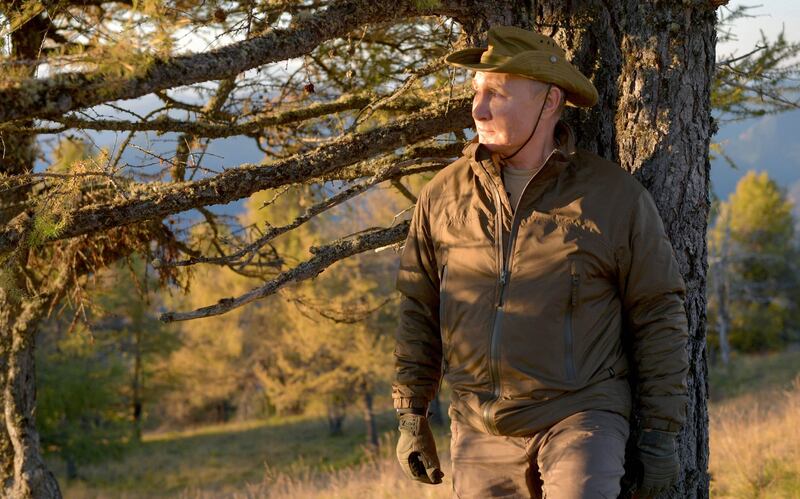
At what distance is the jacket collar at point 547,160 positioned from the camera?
2.65 meters

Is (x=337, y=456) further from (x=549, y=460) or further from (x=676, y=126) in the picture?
(x=549, y=460)

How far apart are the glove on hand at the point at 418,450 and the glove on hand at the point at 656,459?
0.77m

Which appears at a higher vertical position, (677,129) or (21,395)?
(677,129)

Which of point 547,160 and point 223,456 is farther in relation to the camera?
point 223,456

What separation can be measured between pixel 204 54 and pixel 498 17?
1.59 metres

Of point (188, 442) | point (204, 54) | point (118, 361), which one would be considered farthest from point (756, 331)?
point (204, 54)

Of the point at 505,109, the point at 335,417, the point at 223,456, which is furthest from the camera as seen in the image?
the point at 335,417

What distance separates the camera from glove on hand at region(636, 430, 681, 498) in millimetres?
2537

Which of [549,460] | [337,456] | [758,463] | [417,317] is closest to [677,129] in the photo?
[417,317]

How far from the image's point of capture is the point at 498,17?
3479 mm

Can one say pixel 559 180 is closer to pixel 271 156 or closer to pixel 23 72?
pixel 23 72

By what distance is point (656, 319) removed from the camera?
254 centimetres

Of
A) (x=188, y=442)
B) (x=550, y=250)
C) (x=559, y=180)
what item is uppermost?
(x=559, y=180)

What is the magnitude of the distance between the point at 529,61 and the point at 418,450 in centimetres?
148
